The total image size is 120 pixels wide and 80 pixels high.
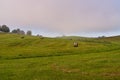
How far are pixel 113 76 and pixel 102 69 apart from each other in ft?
16.8

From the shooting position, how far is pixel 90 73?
35.8 meters

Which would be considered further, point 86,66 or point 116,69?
point 86,66

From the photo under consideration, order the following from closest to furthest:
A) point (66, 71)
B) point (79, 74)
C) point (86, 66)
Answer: point (79, 74) < point (66, 71) < point (86, 66)

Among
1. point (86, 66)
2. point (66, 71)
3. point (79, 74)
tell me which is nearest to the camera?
point (79, 74)

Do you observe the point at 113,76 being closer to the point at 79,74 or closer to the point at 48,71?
the point at 79,74

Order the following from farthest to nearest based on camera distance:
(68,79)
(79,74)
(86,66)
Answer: (86,66)
(79,74)
(68,79)

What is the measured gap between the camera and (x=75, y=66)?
4234cm

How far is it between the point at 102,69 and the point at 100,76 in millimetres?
4732

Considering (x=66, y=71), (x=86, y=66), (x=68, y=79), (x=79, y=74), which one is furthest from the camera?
(x=86, y=66)

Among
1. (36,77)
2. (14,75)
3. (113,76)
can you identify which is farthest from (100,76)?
(14,75)

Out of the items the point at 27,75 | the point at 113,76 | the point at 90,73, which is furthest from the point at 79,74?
the point at 27,75

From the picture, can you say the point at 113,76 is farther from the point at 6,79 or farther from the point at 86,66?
the point at 6,79

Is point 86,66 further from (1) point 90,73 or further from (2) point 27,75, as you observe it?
(2) point 27,75

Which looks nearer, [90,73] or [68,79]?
[68,79]
